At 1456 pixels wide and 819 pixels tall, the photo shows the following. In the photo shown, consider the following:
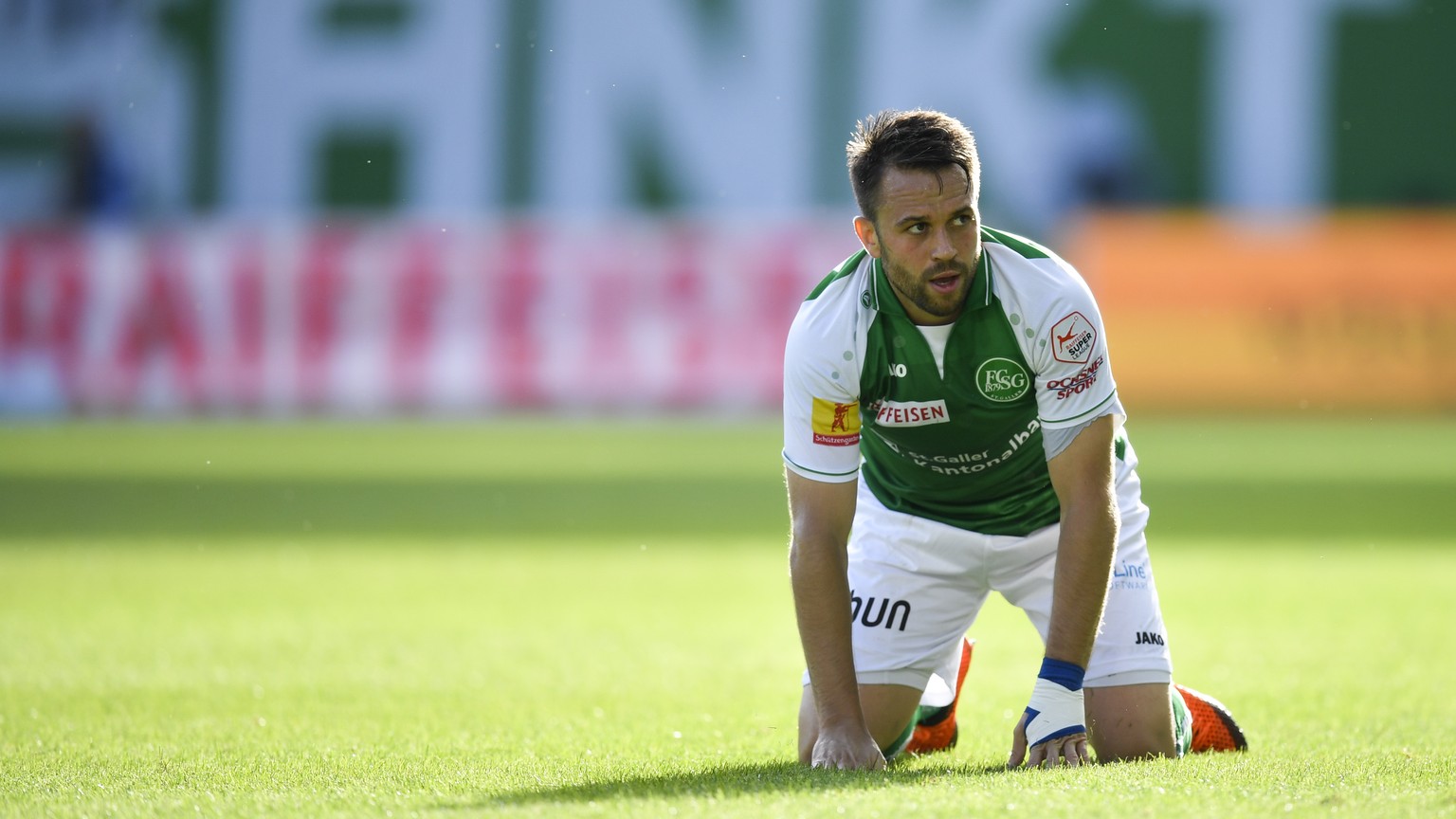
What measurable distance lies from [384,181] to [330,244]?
7.31 metres

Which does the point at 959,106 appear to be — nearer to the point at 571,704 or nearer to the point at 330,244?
the point at 330,244

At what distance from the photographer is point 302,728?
19.7ft

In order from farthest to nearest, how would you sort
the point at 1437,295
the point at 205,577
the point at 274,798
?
the point at 1437,295 < the point at 205,577 < the point at 274,798

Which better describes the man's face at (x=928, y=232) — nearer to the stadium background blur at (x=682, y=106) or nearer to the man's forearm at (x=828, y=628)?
the man's forearm at (x=828, y=628)

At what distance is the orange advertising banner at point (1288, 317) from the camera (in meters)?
19.3

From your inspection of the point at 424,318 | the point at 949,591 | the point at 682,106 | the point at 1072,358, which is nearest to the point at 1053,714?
the point at 949,591

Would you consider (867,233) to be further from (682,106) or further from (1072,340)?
(682,106)

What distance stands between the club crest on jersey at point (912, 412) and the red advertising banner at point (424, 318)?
15410mm

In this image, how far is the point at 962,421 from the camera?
5.34 m

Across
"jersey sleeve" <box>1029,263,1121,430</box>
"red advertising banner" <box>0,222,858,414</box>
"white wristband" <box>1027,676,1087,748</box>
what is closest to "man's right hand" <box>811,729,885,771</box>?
"white wristband" <box>1027,676,1087,748</box>

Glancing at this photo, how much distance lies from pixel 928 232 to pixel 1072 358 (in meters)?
0.59

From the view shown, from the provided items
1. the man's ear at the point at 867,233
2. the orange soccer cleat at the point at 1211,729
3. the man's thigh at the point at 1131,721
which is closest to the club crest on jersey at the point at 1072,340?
the man's ear at the point at 867,233

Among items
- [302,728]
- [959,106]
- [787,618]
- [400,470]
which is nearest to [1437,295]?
[959,106]

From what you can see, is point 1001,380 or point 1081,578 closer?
point 1081,578
